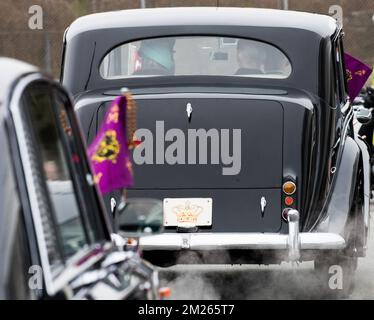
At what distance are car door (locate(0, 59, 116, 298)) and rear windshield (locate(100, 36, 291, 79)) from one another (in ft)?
16.1

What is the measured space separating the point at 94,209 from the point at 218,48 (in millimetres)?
5197

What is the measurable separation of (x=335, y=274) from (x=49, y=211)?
17.4ft

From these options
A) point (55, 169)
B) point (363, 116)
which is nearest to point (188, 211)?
point (55, 169)

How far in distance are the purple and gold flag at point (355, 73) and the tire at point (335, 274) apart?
2.93 metres

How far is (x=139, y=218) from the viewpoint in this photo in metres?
4.30

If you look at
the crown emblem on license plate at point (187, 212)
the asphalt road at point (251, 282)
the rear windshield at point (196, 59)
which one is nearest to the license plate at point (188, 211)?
the crown emblem on license plate at point (187, 212)

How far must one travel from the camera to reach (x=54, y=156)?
396cm

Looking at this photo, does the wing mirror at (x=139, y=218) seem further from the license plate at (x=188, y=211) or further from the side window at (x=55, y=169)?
the license plate at (x=188, y=211)

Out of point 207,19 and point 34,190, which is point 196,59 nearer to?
point 207,19

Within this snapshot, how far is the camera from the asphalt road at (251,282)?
8.86m

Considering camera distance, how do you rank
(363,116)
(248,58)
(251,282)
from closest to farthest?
(248,58)
(251,282)
(363,116)

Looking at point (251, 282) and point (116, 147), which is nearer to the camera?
point (116, 147)

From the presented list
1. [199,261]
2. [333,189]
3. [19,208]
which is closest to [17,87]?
[19,208]
